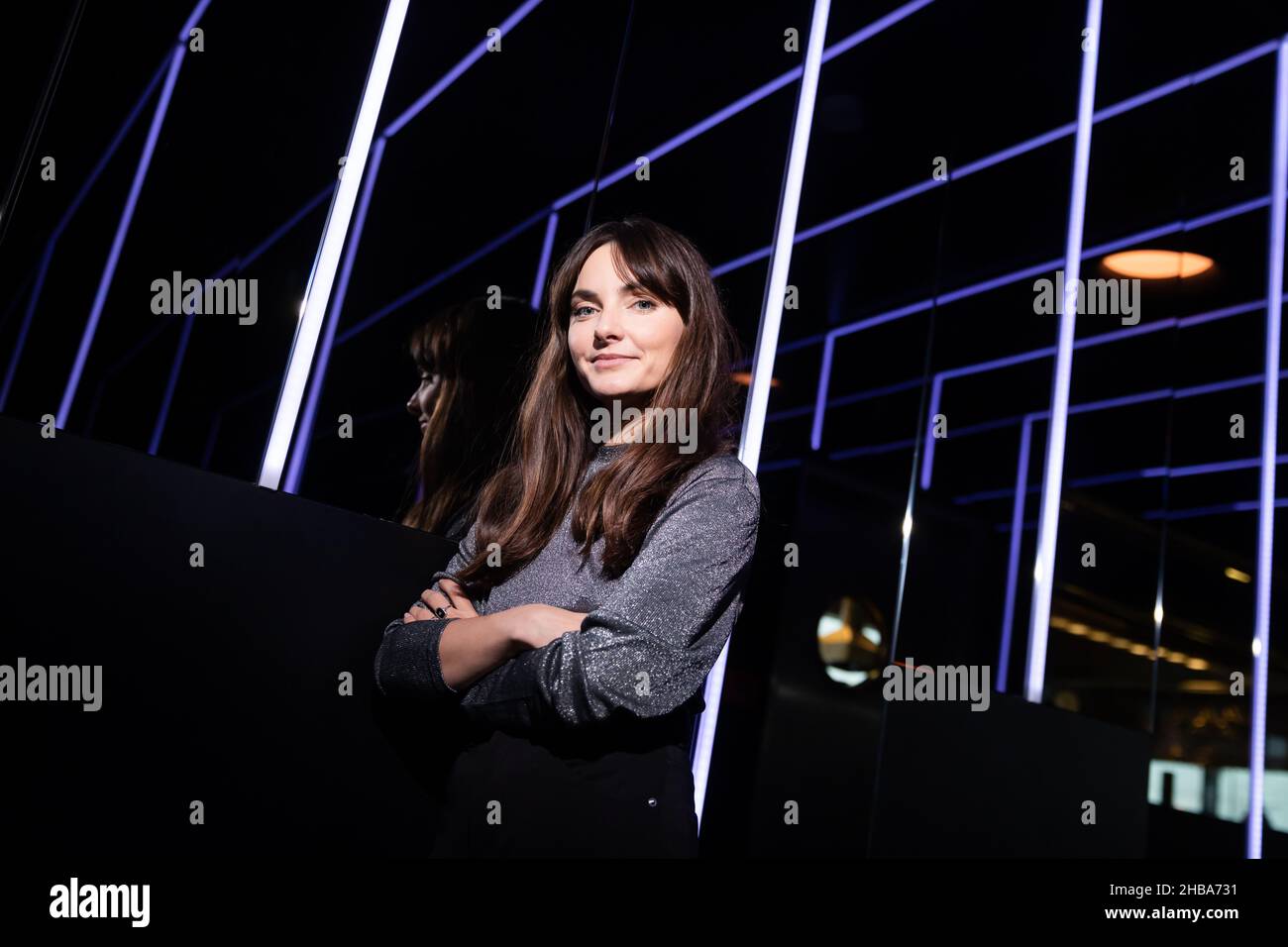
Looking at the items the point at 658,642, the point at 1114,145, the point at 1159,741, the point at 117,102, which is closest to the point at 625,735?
the point at 658,642

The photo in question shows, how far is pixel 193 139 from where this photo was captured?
69.2 inches

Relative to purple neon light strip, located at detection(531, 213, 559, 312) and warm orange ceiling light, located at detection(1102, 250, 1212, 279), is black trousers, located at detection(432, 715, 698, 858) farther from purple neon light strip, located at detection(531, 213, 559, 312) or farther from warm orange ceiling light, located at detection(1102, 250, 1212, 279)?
warm orange ceiling light, located at detection(1102, 250, 1212, 279)

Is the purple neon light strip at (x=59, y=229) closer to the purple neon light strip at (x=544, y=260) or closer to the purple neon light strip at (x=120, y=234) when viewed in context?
the purple neon light strip at (x=120, y=234)

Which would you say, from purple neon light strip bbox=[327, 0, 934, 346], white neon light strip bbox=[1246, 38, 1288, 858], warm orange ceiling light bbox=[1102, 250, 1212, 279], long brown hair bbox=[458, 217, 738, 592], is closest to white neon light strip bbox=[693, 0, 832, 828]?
purple neon light strip bbox=[327, 0, 934, 346]

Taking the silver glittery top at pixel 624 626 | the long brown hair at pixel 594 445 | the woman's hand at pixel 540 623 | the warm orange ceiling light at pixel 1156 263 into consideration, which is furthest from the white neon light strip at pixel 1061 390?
the woman's hand at pixel 540 623

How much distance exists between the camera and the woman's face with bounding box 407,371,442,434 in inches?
75.9

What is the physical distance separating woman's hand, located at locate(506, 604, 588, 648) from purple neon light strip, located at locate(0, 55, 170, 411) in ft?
2.70

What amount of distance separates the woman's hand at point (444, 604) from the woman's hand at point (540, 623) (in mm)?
172

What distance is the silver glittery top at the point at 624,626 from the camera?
133 cm

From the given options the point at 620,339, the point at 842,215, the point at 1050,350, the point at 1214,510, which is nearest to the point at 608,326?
the point at 620,339

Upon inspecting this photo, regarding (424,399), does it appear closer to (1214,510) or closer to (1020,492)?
(1020,492)

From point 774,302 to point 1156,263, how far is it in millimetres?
2104
